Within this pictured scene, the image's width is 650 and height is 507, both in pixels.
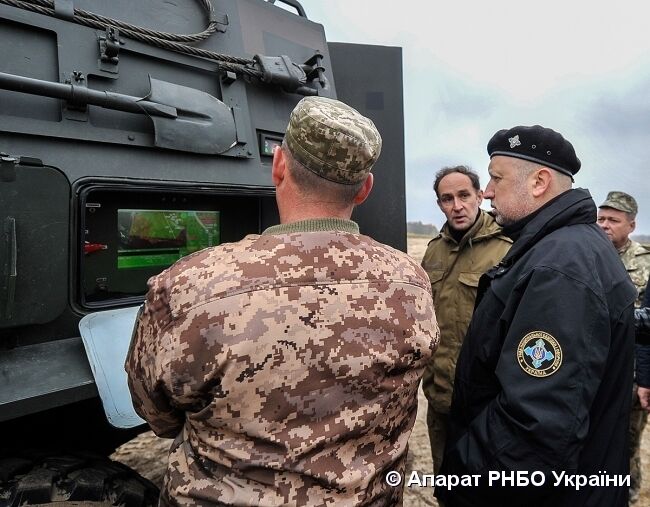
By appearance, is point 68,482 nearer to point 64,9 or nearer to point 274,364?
point 274,364

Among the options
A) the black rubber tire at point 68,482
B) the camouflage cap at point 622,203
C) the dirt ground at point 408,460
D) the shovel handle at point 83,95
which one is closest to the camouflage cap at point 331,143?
the shovel handle at point 83,95

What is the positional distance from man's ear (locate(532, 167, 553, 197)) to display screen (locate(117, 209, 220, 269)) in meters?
1.27

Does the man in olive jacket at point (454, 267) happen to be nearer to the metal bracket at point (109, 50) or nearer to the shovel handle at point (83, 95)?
the shovel handle at point (83, 95)

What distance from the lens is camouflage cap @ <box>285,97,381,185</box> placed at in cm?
101

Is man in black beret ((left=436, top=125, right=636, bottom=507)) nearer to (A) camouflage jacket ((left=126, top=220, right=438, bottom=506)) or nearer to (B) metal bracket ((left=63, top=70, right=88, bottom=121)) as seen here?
(A) camouflage jacket ((left=126, top=220, right=438, bottom=506))

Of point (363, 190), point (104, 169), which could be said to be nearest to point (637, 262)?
point (363, 190)

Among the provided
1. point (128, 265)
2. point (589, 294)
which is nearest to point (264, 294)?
point (589, 294)

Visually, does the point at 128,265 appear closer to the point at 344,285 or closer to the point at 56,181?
the point at 56,181

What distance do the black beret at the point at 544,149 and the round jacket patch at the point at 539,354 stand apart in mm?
598

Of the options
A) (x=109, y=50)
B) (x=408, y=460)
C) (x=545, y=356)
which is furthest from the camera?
(x=408, y=460)

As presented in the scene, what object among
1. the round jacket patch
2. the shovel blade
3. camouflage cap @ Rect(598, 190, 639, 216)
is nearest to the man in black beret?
the round jacket patch

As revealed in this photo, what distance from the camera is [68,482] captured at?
1.29 metres

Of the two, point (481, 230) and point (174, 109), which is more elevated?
point (174, 109)

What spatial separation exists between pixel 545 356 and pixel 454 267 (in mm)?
1179
